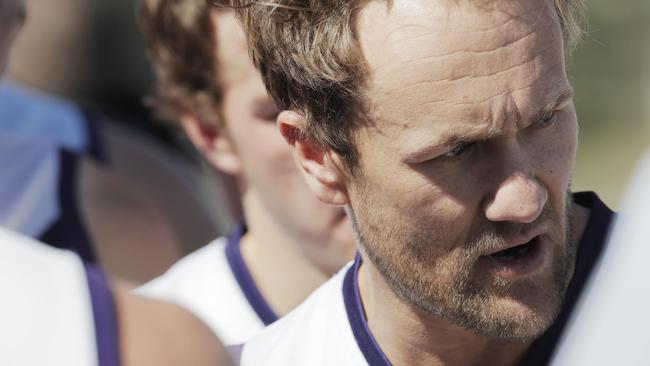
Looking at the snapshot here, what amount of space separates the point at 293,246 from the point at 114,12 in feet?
10.8

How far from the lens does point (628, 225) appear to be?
115cm

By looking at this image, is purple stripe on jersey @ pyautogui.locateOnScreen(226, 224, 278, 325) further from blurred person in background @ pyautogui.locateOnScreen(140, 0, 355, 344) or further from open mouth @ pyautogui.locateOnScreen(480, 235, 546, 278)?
open mouth @ pyautogui.locateOnScreen(480, 235, 546, 278)

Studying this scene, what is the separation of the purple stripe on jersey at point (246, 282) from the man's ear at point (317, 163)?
33.7 inches

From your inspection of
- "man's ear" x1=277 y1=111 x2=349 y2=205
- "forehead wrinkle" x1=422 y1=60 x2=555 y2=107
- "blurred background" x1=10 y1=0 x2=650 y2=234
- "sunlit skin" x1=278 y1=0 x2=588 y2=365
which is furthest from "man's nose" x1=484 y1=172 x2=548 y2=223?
"blurred background" x1=10 y1=0 x2=650 y2=234

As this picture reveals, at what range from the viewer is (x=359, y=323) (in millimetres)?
2078

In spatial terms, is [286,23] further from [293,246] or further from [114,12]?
[114,12]

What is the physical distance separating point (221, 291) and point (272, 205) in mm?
262

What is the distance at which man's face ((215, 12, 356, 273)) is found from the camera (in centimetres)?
285

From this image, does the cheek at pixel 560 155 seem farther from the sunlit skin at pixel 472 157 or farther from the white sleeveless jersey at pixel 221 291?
the white sleeveless jersey at pixel 221 291

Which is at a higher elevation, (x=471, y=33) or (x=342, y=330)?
(x=471, y=33)

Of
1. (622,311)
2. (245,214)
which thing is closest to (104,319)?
(622,311)

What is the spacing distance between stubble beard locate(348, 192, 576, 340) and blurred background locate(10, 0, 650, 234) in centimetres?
48

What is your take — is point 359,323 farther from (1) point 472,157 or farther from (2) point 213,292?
(2) point 213,292

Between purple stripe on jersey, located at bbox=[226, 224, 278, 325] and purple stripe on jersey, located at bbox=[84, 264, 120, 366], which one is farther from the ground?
purple stripe on jersey, located at bbox=[84, 264, 120, 366]
